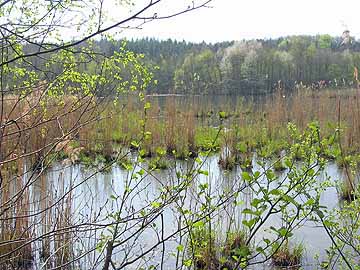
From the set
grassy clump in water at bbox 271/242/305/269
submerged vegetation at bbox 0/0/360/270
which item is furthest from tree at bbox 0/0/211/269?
grassy clump in water at bbox 271/242/305/269

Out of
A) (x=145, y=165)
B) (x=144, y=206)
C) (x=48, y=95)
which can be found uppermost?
(x=48, y=95)

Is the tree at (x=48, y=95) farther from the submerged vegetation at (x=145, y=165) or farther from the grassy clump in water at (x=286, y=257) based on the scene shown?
the grassy clump in water at (x=286, y=257)

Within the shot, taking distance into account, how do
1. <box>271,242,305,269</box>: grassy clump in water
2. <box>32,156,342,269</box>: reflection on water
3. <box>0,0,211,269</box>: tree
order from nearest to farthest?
<box>0,0,211,269</box>: tree, <box>32,156,342,269</box>: reflection on water, <box>271,242,305,269</box>: grassy clump in water

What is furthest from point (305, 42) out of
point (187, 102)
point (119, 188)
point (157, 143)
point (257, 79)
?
point (119, 188)

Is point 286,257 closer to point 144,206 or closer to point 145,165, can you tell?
point 144,206

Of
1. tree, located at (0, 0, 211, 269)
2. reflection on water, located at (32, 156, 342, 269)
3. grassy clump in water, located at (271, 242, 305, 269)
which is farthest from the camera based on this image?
grassy clump in water, located at (271, 242, 305, 269)

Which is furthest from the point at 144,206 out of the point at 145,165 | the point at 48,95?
the point at 145,165

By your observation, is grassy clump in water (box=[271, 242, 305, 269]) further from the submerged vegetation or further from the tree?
the tree

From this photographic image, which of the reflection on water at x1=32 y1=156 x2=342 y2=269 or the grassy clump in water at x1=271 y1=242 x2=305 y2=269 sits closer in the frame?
the reflection on water at x1=32 y1=156 x2=342 y2=269

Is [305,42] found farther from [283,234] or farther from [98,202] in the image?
[283,234]

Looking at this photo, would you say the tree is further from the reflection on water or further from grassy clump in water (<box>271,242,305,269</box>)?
grassy clump in water (<box>271,242,305,269</box>)

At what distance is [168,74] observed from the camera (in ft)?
98.4

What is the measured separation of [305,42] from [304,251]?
112 ft

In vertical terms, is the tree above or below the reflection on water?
above
